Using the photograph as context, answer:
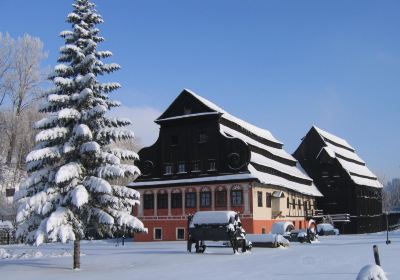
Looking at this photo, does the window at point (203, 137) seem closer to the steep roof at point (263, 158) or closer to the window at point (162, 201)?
the steep roof at point (263, 158)

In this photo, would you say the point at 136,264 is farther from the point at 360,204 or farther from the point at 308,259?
the point at 360,204

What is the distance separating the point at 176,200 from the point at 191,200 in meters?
1.70

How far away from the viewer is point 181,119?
165ft

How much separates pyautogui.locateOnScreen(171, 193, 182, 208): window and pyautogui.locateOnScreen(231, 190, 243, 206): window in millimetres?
5649

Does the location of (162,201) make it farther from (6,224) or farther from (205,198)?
(6,224)

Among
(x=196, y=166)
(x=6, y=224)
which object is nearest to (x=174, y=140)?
(x=196, y=166)

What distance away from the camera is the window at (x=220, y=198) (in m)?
47.4

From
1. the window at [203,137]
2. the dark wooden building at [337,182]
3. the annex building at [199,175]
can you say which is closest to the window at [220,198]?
the annex building at [199,175]

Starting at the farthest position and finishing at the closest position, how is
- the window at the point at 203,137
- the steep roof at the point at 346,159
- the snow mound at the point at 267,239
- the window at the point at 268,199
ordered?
1. the steep roof at the point at 346,159
2. the window at the point at 268,199
3. the window at the point at 203,137
4. the snow mound at the point at 267,239

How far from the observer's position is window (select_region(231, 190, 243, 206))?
153ft

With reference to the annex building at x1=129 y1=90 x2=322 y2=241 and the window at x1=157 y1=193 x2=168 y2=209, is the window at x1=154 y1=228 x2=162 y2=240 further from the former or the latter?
the window at x1=157 y1=193 x2=168 y2=209

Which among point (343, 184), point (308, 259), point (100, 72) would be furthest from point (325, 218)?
point (100, 72)

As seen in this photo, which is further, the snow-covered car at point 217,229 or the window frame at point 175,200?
the window frame at point 175,200

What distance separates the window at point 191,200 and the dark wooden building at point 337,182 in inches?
1088
